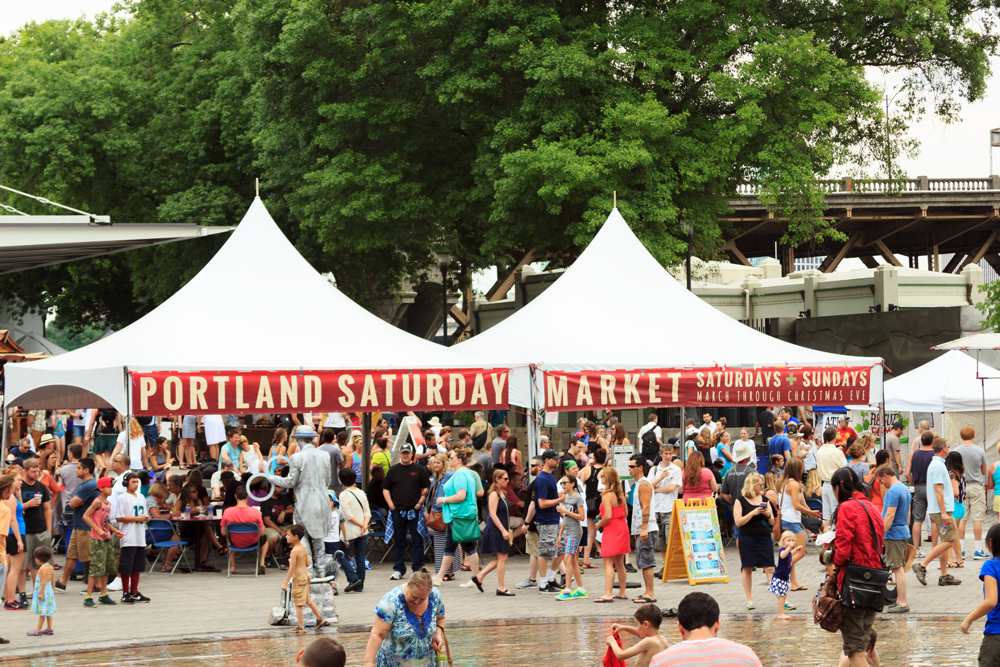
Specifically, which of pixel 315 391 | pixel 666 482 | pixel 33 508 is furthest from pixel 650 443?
pixel 33 508

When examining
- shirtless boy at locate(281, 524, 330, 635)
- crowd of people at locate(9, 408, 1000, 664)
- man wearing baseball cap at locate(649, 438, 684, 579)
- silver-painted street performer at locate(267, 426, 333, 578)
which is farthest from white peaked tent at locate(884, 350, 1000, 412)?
shirtless boy at locate(281, 524, 330, 635)

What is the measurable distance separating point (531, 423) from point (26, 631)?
7541 mm

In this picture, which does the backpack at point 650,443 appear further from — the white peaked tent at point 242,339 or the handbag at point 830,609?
the handbag at point 830,609

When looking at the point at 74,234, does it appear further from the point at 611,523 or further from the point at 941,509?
the point at 941,509

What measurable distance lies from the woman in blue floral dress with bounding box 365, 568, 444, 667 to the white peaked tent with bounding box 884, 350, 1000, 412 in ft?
60.0

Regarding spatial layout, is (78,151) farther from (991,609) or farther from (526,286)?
(991,609)

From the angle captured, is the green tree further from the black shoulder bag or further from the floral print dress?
the floral print dress

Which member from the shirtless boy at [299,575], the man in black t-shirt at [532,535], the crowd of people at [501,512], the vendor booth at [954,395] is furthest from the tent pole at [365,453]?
the vendor booth at [954,395]

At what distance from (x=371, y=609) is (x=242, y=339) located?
202 inches

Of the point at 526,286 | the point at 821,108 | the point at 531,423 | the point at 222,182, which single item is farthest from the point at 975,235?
the point at 531,423

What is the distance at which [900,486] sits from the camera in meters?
12.8

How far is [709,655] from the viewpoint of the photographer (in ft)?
18.2

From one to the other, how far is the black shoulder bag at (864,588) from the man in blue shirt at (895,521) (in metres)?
3.79

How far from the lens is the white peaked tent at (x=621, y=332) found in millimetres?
17531
